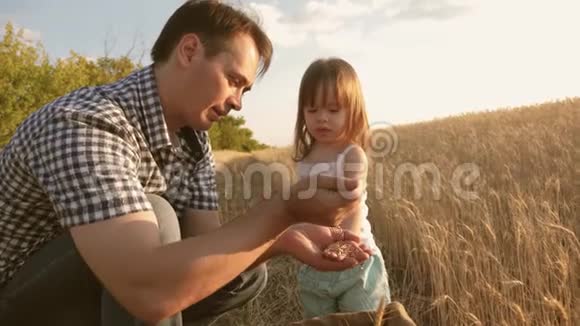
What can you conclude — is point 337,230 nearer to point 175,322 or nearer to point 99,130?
point 175,322

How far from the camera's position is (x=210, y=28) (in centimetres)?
180

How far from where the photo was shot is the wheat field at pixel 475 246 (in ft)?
6.85

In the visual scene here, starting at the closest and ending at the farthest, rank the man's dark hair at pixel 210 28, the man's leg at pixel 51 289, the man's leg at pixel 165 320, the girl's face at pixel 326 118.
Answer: the man's leg at pixel 165 320, the man's leg at pixel 51 289, the man's dark hair at pixel 210 28, the girl's face at pixel 326 118

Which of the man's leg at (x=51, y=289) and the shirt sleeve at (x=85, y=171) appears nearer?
the shirt sleeve at (x=85, y=171)

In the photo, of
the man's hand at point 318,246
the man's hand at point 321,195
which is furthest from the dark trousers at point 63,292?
the man's hand at point 321,195

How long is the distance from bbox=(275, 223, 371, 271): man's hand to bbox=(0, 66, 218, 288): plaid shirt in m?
0.47

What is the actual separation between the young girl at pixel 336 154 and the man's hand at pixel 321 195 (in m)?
0.88

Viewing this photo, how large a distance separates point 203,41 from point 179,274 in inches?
34.0

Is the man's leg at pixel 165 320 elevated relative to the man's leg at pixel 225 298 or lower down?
elevated

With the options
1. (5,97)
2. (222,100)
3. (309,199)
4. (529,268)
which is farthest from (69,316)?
(5,97)

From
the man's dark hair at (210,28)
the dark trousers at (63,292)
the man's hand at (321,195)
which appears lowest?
the dark trousers at (63,292)

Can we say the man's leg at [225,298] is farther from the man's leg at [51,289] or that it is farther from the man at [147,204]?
the man's leg at [51,289]

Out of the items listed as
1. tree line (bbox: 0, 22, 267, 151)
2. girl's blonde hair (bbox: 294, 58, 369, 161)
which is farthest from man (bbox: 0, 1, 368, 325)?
tree line (bbox: 0, 22, 267, 151)

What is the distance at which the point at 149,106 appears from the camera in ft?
5.55
